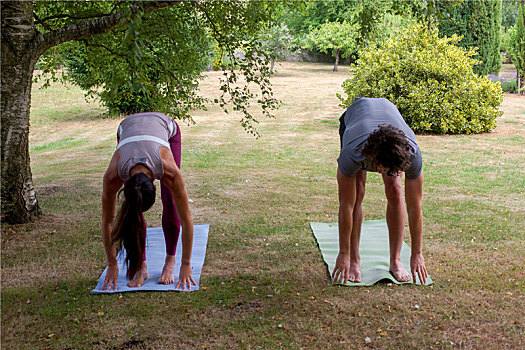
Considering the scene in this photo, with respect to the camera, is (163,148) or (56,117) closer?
(163,148)

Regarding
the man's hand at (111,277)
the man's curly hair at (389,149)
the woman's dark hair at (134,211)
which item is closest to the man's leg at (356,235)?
the man's curly hair at (389,149)

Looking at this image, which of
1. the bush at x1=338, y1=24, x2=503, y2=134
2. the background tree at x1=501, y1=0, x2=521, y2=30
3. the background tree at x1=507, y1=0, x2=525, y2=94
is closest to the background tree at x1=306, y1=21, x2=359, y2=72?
the background tree at x1=507, y1=0, x2=525, y2=94

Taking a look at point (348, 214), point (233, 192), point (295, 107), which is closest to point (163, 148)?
point (348, 214)

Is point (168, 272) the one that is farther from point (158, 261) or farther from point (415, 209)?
point (415, 209)

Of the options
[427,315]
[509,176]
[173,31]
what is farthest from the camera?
[509,176]

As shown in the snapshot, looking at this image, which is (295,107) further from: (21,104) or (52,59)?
(21,104)

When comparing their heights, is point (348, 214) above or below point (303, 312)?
above

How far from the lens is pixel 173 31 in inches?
242

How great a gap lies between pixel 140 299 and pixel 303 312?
127 cm

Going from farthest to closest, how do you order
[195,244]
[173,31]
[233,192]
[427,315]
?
[233,192]
[173,31]
[195,244]
[427,315]

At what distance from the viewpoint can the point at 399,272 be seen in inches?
159

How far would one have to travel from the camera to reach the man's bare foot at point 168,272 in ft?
13.2

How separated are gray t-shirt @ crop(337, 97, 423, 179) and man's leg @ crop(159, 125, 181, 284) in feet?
4.49

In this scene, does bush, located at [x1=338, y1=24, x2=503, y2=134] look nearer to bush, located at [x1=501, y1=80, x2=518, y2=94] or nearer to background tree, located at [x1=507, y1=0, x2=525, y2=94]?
background tree, located at [x1=507, y1=0, x2=525, y2=94]
